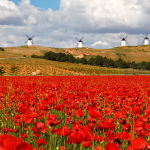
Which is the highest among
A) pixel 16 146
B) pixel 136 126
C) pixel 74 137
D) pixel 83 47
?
pixel 83 47

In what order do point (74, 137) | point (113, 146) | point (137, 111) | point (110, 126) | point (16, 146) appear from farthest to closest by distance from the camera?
point (137, 111) → point (110, 126) → point (74, 137) → point (113, 146) → point (16, 146)

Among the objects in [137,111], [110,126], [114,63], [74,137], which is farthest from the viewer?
[114,63]

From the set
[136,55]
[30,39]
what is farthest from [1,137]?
[30,39]

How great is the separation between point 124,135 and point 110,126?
21 cm

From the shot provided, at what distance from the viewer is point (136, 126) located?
2.45 meters

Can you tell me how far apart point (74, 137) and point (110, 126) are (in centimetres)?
61

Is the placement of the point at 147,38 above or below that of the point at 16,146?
above

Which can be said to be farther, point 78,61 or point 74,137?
point 78,61

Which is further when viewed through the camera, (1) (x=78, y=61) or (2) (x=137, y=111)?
(1) (x=78, y=61)

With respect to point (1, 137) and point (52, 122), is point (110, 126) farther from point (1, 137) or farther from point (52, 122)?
point (1, 137)

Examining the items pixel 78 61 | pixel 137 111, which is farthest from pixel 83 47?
pixel 137 111

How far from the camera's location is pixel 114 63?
95.0 meters

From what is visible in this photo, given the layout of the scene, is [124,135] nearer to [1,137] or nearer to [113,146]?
[113,146]

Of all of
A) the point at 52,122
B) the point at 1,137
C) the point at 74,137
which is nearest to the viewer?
the point at 1,137
